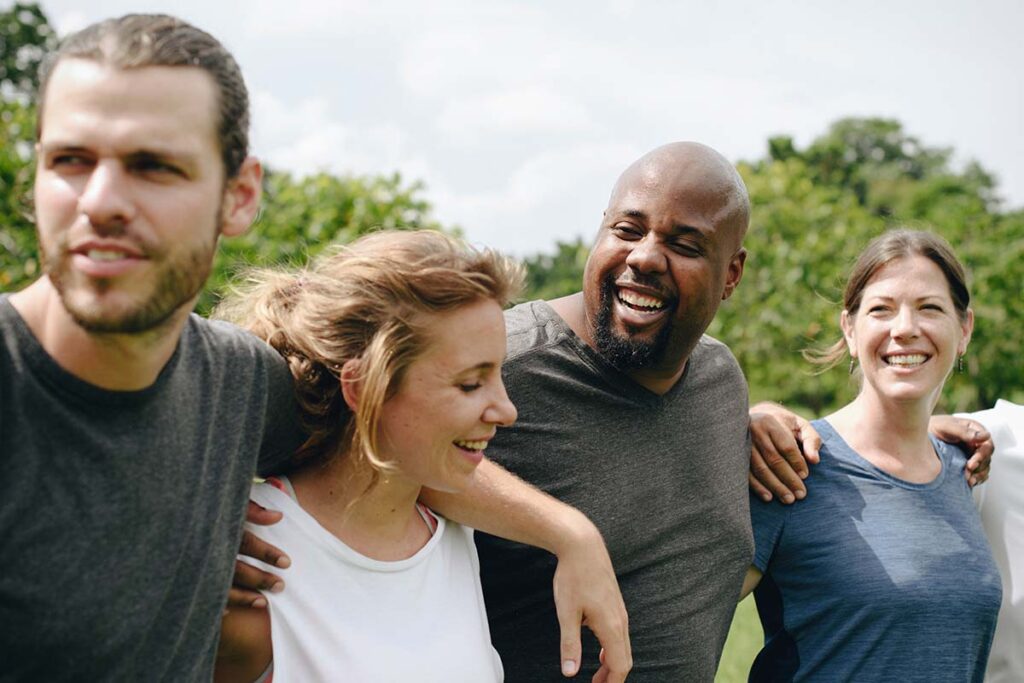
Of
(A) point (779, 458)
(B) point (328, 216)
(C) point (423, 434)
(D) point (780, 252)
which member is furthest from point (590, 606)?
(D) point (780, 252)

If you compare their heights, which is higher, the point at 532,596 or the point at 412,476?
the point at 412,476

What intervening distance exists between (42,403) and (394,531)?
0.99 metres

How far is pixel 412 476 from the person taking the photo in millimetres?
2439

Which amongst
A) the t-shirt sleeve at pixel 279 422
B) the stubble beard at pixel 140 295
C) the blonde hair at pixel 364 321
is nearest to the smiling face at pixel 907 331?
the blonde hair at pixel 364 321

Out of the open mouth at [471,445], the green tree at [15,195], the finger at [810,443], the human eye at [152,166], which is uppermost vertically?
the human eye at [152,166]

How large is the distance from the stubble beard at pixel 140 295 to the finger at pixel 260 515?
2.07 ft

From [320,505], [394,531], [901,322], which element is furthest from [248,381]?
[901,322]

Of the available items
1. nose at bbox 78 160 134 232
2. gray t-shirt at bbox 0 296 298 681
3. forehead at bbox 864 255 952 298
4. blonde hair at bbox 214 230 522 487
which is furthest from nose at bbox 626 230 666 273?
nose at bbox 78 160 134 232

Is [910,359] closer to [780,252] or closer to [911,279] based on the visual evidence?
[911,279]

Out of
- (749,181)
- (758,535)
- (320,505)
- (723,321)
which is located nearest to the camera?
(320,505)

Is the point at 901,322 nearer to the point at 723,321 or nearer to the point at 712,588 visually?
the point at 712,588

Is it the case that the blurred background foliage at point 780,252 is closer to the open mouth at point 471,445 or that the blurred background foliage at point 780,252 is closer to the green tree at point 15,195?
the green tree at point 15,195

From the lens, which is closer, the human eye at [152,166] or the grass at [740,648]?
the human eye at [152,166]

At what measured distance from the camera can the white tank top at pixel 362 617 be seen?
2.23 m
